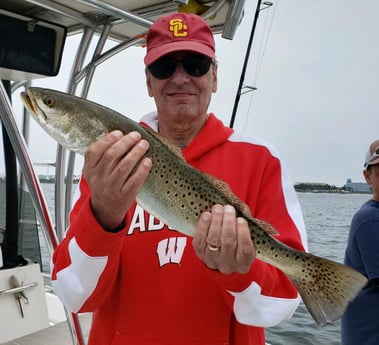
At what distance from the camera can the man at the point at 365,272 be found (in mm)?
2713

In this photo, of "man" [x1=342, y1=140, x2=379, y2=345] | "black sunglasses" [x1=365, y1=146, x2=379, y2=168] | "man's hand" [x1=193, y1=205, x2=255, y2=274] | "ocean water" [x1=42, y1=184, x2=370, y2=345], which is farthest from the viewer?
"ocean water" [x1=42, y1=184, x2=370, y2=345]

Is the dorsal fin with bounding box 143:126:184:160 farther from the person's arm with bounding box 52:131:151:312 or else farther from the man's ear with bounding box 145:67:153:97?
the man's ear with bounding box 145:67:153:97

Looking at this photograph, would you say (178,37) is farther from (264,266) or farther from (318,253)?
(318,253)

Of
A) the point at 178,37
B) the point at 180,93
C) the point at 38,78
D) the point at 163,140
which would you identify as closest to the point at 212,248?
the point at 163,140

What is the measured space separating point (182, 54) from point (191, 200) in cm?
60

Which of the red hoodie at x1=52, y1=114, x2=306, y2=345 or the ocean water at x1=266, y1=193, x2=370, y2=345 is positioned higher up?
the red hoodie at x1=52, y1=114, x2=306, y2=345

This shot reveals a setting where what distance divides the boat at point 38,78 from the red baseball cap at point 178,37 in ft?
2.61

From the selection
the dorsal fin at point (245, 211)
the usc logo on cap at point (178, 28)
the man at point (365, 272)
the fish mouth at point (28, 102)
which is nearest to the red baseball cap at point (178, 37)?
the usc logo on cap at point (178, 28)

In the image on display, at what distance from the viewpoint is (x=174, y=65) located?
1.78 m

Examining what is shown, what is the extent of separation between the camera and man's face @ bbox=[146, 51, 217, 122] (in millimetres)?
1753

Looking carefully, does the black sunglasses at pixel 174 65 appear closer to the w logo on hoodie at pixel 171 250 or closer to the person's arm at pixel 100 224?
the person's arm at pixel 100 224

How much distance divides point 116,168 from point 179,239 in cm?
46

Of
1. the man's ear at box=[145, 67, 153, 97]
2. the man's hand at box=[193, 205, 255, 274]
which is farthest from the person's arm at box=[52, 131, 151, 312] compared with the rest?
the man's ear at box=[145, 67, 153, 97]

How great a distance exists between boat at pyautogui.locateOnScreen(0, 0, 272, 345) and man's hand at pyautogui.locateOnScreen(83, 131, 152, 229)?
4.70ft
